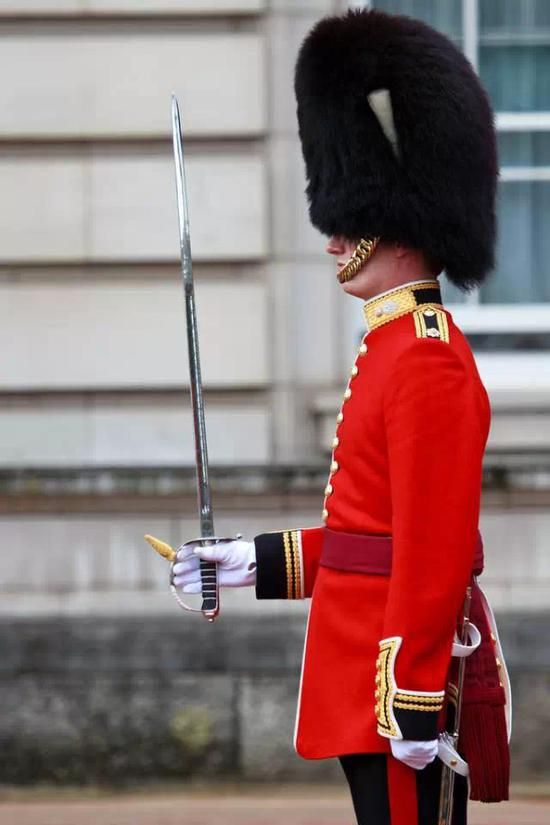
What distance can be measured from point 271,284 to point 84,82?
0.99 metres

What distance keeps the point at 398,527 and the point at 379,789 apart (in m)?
0.51

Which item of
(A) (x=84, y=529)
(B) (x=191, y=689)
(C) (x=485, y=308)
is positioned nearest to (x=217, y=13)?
(C) (x=485, y=308)

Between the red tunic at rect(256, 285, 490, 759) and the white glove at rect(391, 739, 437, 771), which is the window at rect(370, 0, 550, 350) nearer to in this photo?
the red tunic at rect(256, 285, 490, 759)

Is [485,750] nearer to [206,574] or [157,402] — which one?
[206,574]

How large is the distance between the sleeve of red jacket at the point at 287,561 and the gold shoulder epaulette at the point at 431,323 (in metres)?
0.55

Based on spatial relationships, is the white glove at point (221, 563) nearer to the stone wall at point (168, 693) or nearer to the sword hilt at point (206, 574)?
the sword hilt at point (206, 574)

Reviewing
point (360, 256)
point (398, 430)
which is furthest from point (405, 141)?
point (398, 430)

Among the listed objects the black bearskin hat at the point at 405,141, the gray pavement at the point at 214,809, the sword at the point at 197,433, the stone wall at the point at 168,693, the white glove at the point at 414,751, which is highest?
the black bearskin hat at the point at 405,141

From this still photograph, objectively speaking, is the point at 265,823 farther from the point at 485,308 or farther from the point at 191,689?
the point at 485,308

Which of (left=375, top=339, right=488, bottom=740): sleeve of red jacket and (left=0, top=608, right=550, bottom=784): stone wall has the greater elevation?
(left=375, top=339, right=488, bottom=740): sleeve of red jacket

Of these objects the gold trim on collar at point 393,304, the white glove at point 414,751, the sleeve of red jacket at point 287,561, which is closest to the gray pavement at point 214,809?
the sleeve of red jacket at point 287,561

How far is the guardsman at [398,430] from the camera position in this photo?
2979mm

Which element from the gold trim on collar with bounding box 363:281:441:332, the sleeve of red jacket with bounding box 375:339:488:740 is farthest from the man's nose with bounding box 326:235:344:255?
the sleeve of red jacket with bounding box 375:339:488:740

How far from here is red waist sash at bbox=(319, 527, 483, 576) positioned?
3.13 metres
